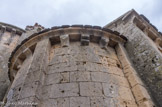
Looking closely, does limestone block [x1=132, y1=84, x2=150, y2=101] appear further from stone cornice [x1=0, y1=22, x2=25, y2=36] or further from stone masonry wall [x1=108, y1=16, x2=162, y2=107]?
stone cornice [x1=0, y1=22, x2=25, y2=36]

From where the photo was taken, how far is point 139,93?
2842 millimetres

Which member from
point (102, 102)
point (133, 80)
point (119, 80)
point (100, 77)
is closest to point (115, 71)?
point (119, 80)

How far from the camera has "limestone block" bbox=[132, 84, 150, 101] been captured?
2.77 metres

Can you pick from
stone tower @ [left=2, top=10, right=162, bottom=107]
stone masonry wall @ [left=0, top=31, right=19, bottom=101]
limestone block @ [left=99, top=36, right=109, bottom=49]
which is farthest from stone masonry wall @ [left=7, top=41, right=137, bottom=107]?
stone masonry wall @ [left=0, top=31, right=19, bottom=101]

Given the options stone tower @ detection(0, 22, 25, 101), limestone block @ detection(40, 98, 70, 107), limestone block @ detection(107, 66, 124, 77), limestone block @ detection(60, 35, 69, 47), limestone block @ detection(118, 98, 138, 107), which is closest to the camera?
limestone block @ detection(40, 98, 70, 107)

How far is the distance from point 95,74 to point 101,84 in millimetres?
300

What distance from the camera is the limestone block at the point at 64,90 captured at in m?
2.54

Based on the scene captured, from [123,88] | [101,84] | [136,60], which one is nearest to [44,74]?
[101,84]

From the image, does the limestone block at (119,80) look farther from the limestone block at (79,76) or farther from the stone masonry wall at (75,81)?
the limestone block at (79,76)

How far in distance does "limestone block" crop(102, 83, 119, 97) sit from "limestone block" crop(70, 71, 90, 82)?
0.43 m

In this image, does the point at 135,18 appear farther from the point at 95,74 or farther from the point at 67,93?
the point at 67,93

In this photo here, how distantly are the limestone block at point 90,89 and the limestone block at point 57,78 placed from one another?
0.42m

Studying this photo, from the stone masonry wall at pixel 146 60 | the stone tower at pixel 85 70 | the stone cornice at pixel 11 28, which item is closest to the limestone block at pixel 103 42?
the stone tower at pixel 85 70

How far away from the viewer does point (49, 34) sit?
396cm
